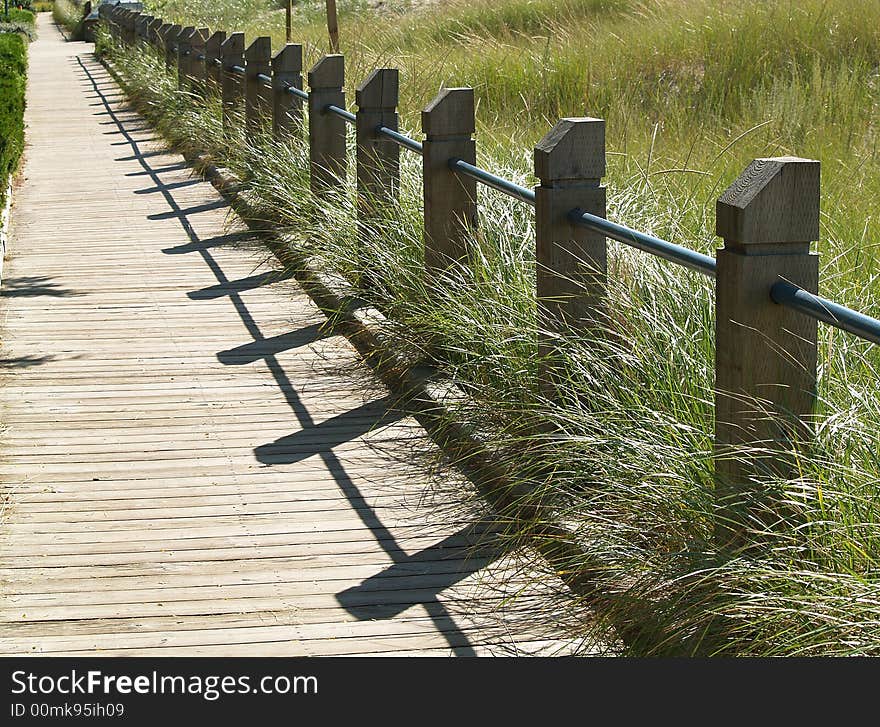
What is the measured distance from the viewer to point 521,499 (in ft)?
14.6

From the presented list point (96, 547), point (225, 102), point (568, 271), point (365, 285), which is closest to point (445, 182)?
point (365, 285)

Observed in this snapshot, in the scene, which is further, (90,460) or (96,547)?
(90,460)

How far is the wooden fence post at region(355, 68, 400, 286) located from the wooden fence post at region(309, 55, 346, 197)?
3.86 ft

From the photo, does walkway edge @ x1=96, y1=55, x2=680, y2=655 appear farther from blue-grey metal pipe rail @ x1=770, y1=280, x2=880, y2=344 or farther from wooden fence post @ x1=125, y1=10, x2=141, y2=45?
wooden fence post @ x1=125, y1=10, x2=141, y2=45

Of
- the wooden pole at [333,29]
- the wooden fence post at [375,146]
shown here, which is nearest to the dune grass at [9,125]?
the wooden pole at [333,29]

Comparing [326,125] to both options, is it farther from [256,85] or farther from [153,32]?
[153,32]

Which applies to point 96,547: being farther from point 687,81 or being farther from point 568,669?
point 687,81

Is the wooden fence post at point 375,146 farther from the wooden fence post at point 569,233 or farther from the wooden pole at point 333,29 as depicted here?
the wooden pole at point 333,29

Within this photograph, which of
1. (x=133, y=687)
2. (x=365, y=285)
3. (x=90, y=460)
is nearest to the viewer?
(x=133, y=687)

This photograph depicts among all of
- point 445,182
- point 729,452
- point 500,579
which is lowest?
point 500,579

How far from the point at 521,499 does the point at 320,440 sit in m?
1.49

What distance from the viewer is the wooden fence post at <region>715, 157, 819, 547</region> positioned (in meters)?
3.43

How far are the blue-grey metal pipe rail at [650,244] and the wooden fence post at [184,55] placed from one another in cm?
1271

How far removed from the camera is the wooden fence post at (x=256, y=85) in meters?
12.2
